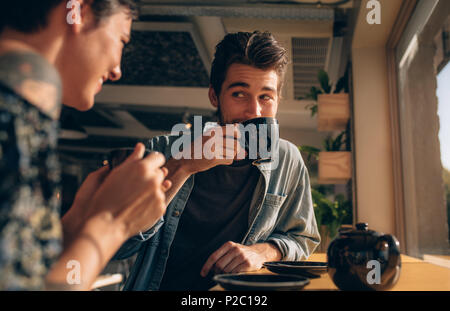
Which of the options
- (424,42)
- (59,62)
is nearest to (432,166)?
(424,42)

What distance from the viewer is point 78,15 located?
0.67 meters

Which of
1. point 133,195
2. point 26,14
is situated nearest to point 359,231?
point 133,195

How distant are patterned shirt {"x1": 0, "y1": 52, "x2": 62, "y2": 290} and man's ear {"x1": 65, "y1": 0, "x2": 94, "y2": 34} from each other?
0.18 metres

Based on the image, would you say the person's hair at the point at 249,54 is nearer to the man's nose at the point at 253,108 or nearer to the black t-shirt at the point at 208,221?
the man's nose at the point at 253,108

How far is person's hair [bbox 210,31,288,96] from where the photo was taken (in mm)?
1629

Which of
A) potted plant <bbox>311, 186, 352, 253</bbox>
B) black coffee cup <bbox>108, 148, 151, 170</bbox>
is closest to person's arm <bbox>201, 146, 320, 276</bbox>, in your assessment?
black coffee cup <bbox>108, 148, 151, 170</bbox>

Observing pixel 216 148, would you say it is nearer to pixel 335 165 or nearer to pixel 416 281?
pixel 416 281

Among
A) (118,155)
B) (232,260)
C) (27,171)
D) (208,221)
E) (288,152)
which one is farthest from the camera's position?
(288,152)

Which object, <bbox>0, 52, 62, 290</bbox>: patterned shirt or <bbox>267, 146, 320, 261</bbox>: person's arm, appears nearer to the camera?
<bbox>0, 52, 62, 290</bbox>: patterned shirt

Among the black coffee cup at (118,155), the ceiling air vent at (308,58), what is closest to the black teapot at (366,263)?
the black coffee cup at (118,155)

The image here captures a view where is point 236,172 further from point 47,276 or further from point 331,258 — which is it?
point 47,276

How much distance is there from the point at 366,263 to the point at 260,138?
44cm

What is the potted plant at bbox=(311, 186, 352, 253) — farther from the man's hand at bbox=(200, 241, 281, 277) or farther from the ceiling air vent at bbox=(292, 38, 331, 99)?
the man's hand at bbox=(200, 241, 281, 277)
